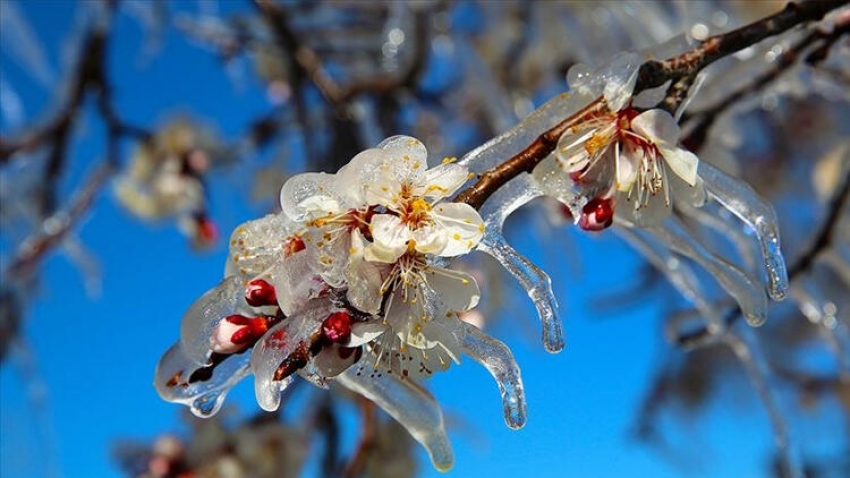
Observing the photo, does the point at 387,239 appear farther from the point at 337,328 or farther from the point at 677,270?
the point at 677,270

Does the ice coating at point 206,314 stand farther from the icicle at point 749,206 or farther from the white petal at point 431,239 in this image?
the icicle at point 749,206

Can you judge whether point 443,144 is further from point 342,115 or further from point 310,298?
point 310,298

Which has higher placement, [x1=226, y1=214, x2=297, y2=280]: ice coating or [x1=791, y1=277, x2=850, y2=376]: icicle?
[x1=226, y1=214, x2=297, y2=280]: ice coating

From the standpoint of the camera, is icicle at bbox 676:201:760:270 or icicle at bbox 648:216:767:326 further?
icicle at bbox 676:201:760:270

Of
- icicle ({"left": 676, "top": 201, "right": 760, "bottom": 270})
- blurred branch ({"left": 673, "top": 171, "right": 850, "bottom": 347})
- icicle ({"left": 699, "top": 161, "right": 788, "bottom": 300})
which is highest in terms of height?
icicle ({"left": 699, "top": 161, "right": 788, "bottom": 300})

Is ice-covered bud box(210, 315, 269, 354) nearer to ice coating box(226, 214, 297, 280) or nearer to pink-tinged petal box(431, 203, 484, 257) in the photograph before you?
ice coating box(226, 214, 297, 280)

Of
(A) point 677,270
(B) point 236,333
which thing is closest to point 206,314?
(B) point 236,333

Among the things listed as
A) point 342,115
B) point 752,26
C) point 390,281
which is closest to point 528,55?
point 342,115

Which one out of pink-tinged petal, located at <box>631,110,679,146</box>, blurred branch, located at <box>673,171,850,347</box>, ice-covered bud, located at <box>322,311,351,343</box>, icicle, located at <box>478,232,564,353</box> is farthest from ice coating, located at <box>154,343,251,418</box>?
blurred branch, located at <box>673,171,850,347</box>
